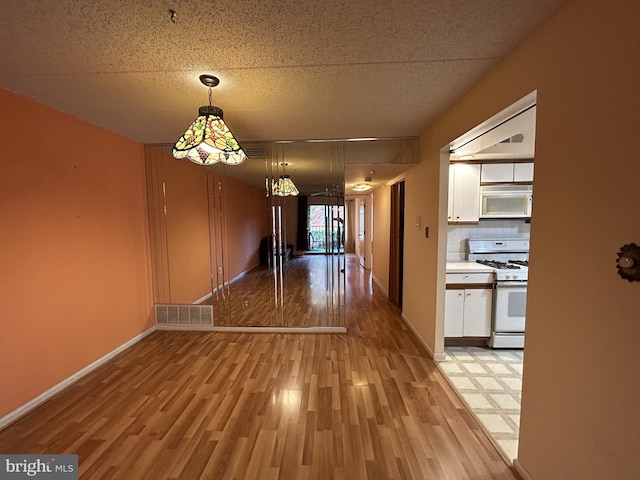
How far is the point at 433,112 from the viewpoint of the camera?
232 cm

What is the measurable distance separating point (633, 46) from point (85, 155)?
3.75 metres

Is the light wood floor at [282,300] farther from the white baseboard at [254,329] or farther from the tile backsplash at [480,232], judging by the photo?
the tile backsplash at [480,232]

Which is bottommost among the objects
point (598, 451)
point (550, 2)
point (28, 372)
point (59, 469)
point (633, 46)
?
point (59, 469)

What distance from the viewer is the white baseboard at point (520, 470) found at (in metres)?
1.39

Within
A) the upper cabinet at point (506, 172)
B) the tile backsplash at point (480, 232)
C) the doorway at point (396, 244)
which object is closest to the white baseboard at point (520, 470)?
the tile backsplash at point (480, 232)

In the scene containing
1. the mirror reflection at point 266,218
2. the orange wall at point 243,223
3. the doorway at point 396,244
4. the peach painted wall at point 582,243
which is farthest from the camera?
the orange wall at point 243,223

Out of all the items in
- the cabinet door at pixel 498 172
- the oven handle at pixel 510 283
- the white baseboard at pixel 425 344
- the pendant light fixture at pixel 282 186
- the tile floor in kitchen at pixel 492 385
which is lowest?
the tile floor in kitchen at pixel 492 385

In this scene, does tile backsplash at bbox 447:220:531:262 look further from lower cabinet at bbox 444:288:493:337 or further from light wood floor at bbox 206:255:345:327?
light wood floor at bbox 206:255:345:327

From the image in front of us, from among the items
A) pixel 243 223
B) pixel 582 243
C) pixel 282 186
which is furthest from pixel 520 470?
pixel 243 223

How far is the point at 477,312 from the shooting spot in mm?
2754

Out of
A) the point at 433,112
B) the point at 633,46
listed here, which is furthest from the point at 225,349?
the point at 633,46

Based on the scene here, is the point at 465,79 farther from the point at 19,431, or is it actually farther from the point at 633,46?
the point at 19,431

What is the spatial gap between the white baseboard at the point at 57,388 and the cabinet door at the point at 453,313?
3678mm

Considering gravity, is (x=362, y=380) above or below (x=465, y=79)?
below
